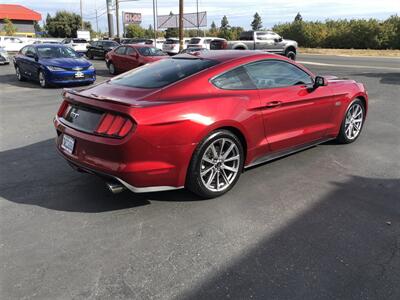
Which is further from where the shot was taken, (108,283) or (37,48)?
(37,48)

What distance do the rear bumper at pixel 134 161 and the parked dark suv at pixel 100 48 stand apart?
82.5 feet

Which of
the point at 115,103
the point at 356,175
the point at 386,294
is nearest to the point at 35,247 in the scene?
the point at 115,103

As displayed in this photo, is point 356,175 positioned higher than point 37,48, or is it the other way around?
point 37,48

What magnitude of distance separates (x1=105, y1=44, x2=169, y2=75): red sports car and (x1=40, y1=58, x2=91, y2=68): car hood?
3605 mm

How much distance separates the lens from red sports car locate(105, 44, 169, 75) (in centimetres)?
1672

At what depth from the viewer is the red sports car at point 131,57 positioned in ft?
54.9

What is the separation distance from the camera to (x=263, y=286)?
278 cm

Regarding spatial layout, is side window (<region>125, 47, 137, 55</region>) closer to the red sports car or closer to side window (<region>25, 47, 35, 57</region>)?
the red sports car

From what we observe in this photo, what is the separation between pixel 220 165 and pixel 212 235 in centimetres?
91

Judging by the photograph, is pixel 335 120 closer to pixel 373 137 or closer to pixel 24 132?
pixel 373 137

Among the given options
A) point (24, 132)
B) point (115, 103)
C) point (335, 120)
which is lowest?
point (24, 132)

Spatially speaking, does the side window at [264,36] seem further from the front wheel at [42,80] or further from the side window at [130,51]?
the front wheel at [42,80]

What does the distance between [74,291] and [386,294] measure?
6.95ft

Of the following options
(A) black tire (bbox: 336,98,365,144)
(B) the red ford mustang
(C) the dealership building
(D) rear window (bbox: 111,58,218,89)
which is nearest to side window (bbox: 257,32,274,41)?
(A) black tire (bbox: 336,98,365,144)
